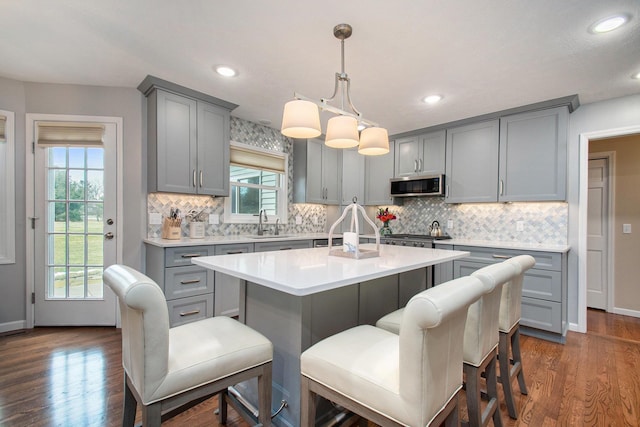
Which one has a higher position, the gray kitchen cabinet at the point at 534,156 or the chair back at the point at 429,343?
the gray kitchen cabinet at the point at 534,156

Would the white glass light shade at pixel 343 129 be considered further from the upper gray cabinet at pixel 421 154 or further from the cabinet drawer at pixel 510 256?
the upper gray cabinet at pixel 421 154

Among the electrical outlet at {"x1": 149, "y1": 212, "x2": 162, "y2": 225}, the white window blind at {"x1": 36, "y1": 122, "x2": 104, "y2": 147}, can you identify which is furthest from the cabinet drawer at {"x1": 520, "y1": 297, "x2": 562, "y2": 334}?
the white window blind at {"x1": 36, "y1": 122, "x2": 104, "y2": 147}

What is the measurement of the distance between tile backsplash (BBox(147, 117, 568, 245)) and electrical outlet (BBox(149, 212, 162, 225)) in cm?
4

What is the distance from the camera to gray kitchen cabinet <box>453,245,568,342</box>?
9.52ft

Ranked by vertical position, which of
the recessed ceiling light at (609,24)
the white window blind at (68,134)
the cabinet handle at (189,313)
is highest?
the recessed ceiling light at (609,24)

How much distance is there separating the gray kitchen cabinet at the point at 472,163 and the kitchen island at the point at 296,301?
216cm

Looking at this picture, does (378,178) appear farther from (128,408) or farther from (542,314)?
(128,408)

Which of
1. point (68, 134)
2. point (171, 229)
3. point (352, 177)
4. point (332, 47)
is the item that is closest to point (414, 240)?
point (352, 177)

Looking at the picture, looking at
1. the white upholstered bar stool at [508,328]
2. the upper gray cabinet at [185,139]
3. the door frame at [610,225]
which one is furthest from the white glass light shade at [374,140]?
the door frame at [610,225]

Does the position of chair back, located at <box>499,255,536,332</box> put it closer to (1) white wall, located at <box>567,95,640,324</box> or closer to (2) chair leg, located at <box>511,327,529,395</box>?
(2) chair leg, located at <box>511,327,529,395</box>

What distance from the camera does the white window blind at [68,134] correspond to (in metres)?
3.01

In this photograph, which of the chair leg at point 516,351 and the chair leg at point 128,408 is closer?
the chair leg at point 128,408

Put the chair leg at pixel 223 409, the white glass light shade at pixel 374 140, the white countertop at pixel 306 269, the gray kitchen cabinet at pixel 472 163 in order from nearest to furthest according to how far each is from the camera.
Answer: the white countertop at pixel 306 269 < the chair leg at pixel 223 409 < the white glass light shade at pixel 374 140 < the gray kitchen cabinet at pixel 472 163

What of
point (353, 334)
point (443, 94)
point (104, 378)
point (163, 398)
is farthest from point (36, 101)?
point (443, 94)
